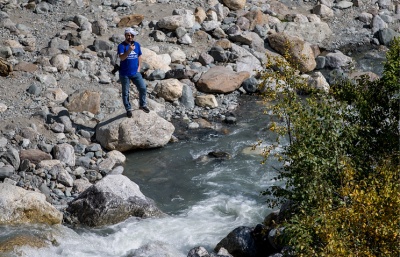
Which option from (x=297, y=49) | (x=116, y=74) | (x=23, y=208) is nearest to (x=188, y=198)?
(x=23, y=208)

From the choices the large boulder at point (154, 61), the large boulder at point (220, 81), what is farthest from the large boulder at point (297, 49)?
the large boulder at point (154, 61)

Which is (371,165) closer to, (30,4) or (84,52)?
(84,52)

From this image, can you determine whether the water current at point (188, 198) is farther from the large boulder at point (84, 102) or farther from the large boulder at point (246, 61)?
the large boulder at point (246, 61)

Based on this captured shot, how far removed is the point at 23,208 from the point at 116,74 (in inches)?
305

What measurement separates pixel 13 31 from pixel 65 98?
435cm

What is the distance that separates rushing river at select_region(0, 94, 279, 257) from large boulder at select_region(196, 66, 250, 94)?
1196mm

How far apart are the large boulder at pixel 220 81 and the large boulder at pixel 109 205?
6.56 metres

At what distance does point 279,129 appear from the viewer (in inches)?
404

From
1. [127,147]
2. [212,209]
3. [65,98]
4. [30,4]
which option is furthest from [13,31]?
[212,209]

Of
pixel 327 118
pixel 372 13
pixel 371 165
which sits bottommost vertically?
pixel 372 13

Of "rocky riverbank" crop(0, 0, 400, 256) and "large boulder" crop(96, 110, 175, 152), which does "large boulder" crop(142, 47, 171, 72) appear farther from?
"large boulder" crop(96, 110, 175, 152)

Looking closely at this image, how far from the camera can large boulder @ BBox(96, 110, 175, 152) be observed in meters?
16.1

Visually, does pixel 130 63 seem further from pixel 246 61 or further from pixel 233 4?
pixel 233 4

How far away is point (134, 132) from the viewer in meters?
16.1
